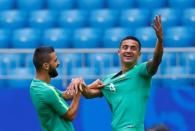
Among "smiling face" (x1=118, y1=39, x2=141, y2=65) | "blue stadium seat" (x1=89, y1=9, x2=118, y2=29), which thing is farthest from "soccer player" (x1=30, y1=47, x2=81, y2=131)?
"blue stadium seat" (x1=89, y1=9, x2=118, y2=29)

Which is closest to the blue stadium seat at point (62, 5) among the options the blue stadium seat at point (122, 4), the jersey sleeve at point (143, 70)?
the blue stadium seat at point (122, 4)

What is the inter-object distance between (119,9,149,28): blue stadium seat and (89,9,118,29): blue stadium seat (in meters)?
0.17

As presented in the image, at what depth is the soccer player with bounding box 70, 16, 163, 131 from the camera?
25.0 ft

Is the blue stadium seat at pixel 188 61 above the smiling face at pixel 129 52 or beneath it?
beneath

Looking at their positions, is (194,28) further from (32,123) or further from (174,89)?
(32,123)

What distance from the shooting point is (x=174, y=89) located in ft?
36.4

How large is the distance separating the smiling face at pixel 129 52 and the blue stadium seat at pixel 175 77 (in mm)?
3427

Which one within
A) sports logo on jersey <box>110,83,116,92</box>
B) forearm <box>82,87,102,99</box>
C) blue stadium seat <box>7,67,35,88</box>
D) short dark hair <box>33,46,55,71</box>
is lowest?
blue stadium seat <box>7,67,35,88</box>

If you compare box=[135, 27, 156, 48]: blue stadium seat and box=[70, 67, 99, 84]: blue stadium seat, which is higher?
box=[135, 27, 156, 48]: blue stadium seat

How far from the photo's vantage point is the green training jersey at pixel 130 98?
7.62 m

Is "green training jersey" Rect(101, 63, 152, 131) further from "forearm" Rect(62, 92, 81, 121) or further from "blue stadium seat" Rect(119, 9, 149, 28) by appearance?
"blue stadium seat" Rect(119, 9, 149, 28)

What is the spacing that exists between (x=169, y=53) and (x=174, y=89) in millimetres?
593

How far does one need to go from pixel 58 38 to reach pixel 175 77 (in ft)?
9.04

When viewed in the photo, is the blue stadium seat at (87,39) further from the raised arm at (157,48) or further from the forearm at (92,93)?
the raised arm at (157,48)
